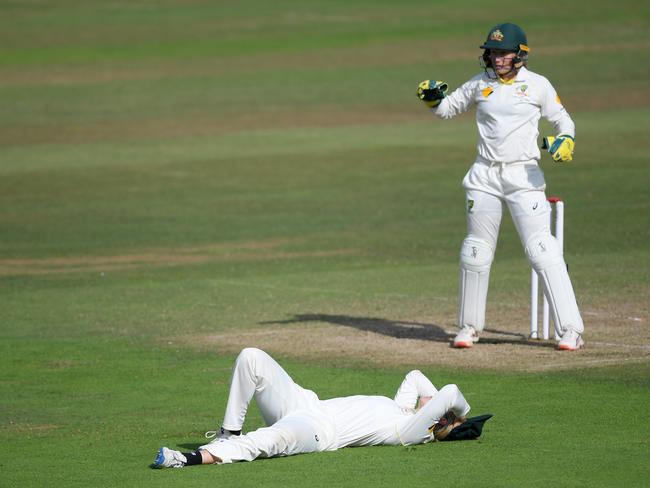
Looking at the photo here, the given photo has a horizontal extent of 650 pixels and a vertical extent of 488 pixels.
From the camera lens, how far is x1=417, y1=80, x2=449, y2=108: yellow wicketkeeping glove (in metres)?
12.5

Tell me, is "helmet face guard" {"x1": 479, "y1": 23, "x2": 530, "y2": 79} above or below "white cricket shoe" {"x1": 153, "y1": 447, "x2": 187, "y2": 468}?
above

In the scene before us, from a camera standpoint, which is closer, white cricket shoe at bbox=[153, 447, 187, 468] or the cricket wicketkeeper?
white cricket shoe at bbox=[153, 447, 187, 468]

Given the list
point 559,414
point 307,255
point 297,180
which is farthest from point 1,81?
point 559,414

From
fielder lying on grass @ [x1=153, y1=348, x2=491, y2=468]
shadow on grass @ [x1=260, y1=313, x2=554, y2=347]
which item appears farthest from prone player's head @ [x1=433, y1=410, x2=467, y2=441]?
shadow on grass @ [x1=260, y1=313, x2=554, y2=347]

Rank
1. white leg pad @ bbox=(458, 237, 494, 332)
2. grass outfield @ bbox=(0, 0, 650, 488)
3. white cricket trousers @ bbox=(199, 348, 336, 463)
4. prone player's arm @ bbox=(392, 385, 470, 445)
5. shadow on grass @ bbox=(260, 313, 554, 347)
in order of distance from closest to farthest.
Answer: white cricket trousers @ bbox=(199, 348, 336, 463)
prone player's arm @ bbox=(392, 385, 470, 445)
grass outfield @ bbox=(0, 0, 650, 488)
white leg pad @ bbox=(458, 237, 494, 332)
shadow on grass @ bbox=(260, 313, 554, 347)

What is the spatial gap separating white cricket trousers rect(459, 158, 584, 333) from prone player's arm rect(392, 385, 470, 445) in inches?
138

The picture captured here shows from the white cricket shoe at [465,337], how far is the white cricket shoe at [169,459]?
4.64 m

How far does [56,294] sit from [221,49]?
1151 inches

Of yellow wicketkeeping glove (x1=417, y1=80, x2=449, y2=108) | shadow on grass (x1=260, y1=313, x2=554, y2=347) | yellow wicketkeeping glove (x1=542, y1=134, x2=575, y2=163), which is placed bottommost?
shadow on grass (x1=260, y1=313, x2=554, y2=347)

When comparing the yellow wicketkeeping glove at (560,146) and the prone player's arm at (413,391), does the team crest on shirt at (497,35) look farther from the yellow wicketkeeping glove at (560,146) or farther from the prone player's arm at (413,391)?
the prone player's arm at (413,391)

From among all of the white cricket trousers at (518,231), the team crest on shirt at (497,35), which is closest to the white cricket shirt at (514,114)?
the white cricket trousers at (518,231)

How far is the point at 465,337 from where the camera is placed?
1249 cm

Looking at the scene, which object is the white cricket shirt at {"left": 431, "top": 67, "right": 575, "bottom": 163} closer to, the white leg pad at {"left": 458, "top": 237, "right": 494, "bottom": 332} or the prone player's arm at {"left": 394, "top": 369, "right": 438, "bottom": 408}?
the white leg pad at {"left": 458, "top": 237, "right": 494, "bottom": 332}

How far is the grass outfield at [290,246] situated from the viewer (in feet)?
30.7
